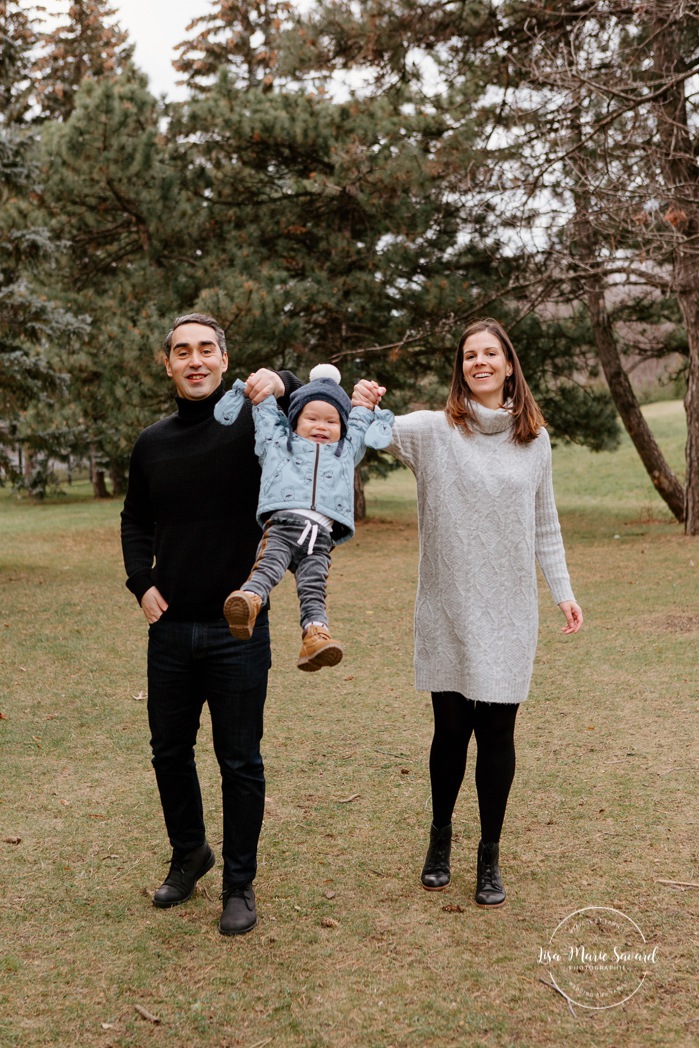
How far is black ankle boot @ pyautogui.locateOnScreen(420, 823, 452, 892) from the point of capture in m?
3.59

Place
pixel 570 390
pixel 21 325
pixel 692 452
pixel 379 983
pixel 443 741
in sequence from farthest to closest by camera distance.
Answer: pixel 570 390 < pixel 692 452 < pixel 21 325 < pixel 443 741 < pixel 379 983

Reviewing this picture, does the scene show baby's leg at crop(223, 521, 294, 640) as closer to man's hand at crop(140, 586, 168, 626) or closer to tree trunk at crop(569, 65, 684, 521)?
man's hand at crop(140, 586, 168, 626)

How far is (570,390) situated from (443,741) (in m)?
14.4

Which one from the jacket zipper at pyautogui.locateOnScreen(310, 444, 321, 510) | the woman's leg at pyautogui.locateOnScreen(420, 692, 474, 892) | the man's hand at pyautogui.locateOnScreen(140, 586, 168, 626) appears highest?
the jacket zipper at pyautogui.locateOnScreen(310, 444, 321, 510)

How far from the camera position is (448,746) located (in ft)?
11.4

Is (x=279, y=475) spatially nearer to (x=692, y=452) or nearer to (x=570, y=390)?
(x=692, y=452)

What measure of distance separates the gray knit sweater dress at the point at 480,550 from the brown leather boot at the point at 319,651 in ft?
2.08

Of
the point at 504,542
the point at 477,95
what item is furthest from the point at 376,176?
the point at 504,542

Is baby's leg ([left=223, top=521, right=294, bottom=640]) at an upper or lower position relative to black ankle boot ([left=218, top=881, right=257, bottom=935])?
upper

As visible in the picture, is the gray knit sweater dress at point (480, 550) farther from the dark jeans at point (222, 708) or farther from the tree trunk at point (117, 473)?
the tree trunk at point (117, 473)

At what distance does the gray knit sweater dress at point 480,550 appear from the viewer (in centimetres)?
329

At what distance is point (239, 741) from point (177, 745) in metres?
0.26

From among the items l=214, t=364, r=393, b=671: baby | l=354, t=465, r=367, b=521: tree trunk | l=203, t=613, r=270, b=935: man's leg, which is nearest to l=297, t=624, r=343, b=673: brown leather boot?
l=214, t=364, r=393, b=671: baby

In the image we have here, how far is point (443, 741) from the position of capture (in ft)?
11.4
